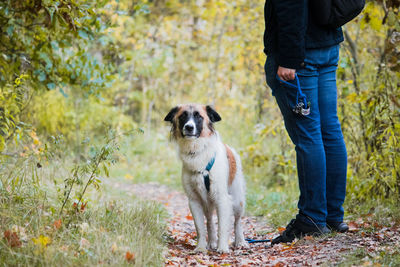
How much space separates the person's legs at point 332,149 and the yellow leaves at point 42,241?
2.09 metres

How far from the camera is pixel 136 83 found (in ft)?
44.0

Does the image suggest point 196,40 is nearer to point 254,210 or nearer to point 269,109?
point 269,109

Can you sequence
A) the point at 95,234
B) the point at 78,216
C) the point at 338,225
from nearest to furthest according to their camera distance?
1. the point at 95,234
2. the point at 78,216
3. the point at 338,225

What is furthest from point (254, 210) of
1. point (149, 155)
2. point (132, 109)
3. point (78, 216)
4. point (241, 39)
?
point (132, 109)

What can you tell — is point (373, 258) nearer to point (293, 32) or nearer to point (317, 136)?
point (317, 136)

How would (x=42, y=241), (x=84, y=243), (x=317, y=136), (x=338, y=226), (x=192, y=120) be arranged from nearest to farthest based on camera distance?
(x=42, y=241)
(x=84, y=243)
(x=317, y=136)
(x=338, y=226)
(x=192, y=120)

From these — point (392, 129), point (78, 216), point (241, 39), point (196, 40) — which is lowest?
point (78, 216)

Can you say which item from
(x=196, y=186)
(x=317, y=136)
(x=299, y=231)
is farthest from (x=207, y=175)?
(x=317, y=136)

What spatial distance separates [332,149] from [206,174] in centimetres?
105

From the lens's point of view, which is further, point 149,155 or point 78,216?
point 149,155

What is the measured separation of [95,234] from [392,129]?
9.17 ft

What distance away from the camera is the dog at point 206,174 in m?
3.42

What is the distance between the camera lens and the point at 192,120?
3588mm

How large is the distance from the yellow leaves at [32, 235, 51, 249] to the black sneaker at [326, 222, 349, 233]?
2.10 m
